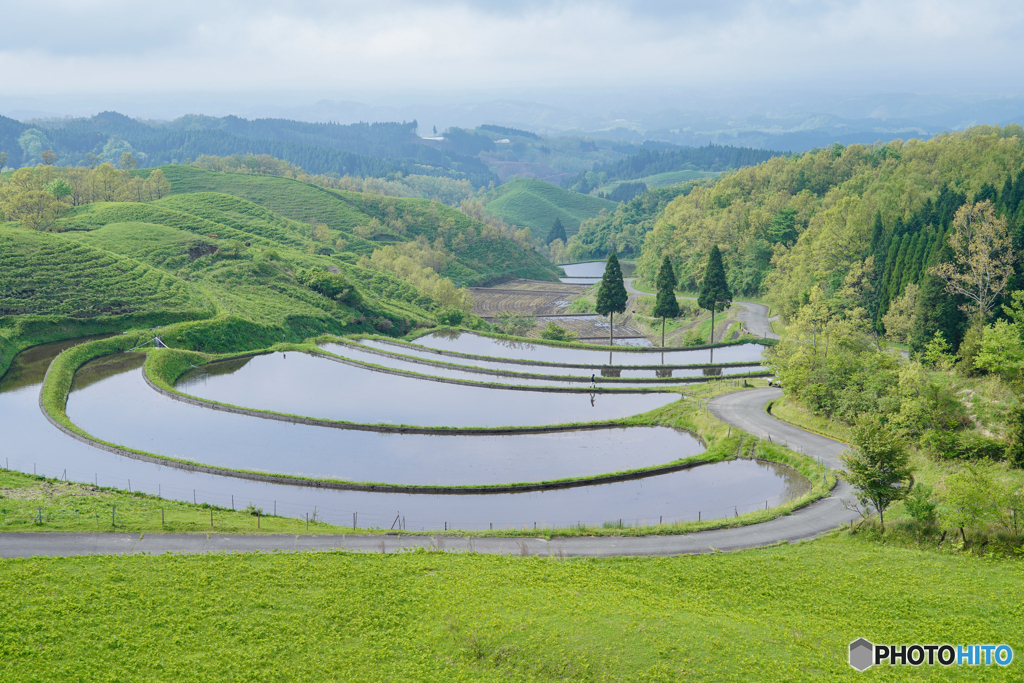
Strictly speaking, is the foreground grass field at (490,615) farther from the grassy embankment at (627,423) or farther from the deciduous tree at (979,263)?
the deciduous tree at (979,263)

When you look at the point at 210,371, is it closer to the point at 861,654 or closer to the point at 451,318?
the point at 451,318

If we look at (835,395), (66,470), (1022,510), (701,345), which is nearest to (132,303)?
(66,470)

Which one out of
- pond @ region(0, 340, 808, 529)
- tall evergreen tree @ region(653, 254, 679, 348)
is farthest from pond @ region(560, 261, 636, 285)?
pond @ region(0, 340, 808, 529)

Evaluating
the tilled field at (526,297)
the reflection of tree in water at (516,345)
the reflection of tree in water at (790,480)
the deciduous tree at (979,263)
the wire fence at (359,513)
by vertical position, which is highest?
the deciduous tree at (979,263)

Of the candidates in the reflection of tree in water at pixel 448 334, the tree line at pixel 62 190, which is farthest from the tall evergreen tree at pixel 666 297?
the tree line at pixel 62 190

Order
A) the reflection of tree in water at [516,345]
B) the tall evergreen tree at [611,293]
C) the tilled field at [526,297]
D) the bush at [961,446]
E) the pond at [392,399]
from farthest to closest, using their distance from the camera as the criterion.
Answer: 1. the tilled field at [526,297]
2. the tall evergreen tree at [611,293]
3. the reflection of tree in water at [516,345]
4. the pond at [392,399]
5. the bush at [961,446]

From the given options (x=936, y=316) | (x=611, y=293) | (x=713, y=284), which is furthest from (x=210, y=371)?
(x=936, y=316)
